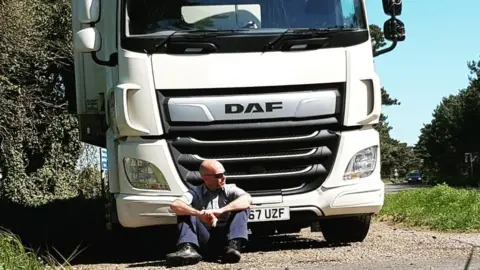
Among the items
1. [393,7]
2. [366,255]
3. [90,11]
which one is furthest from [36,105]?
[366,255]

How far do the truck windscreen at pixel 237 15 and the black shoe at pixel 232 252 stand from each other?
7.17ft

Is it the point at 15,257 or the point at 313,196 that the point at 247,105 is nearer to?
the point at 313,196

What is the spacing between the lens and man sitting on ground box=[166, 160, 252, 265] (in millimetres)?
7453

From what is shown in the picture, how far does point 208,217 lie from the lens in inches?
298

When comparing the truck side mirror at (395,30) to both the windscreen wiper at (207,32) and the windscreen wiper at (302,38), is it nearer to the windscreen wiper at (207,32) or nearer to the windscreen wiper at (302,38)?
the windscreen wiper at (302,38)

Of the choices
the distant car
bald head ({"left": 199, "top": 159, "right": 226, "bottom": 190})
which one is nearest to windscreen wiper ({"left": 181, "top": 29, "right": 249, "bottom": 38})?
bald head ({"left": 199, "top": 159, "right": 226, "bottom": 190})

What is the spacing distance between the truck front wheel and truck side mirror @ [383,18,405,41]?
205cm

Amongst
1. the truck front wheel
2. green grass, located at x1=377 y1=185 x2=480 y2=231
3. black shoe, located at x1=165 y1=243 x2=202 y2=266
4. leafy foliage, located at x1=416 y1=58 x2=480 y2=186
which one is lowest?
leafy foliage, located at x1=416 y1=58 x2=480 y2=186

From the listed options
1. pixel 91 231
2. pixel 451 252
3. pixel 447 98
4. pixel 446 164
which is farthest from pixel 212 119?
pixel 447 98

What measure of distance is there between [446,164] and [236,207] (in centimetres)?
7277

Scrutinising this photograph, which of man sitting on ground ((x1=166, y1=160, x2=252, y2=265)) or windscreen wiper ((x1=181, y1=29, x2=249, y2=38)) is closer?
man sitting on ground ((x1=166, y1=160, x2=252, y2=265))

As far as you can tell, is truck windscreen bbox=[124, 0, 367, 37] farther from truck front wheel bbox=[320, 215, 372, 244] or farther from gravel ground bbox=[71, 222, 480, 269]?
gravel ground bbox=[71, 222, 480, 269]

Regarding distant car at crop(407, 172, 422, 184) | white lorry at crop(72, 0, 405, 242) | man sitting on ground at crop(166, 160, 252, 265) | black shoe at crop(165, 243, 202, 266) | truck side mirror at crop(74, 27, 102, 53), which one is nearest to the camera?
black shoe at crop(165, 243, 202, 266)

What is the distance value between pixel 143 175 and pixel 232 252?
4.17 ft
